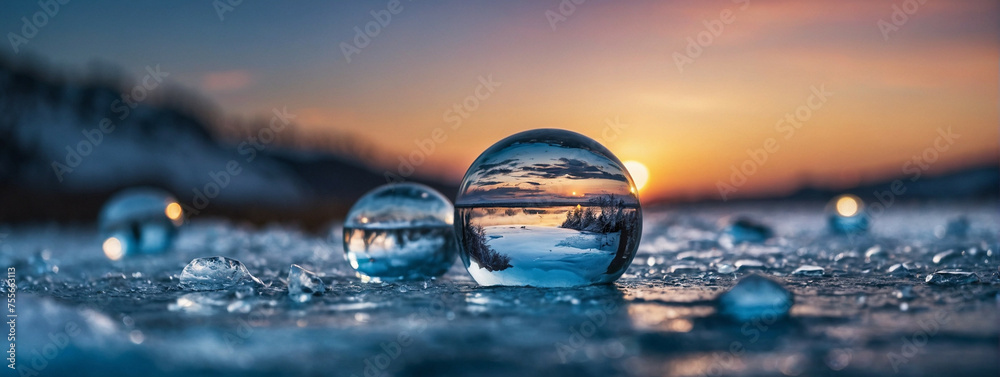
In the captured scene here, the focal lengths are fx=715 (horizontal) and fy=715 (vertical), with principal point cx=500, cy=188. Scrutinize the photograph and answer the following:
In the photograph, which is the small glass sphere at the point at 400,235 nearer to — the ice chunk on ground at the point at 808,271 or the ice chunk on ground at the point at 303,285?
the ice chunk on ground at the point at 303,285

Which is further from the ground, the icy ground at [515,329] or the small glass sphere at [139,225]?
the small glass sphere at [139,225]

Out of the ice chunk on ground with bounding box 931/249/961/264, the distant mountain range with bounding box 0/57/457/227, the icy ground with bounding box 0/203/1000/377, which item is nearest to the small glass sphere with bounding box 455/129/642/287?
the icy ground with bounding box 0/203/1000/377

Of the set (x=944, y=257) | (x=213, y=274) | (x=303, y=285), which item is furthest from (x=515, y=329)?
(x=944, y=257)

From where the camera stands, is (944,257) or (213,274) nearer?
(213,274)

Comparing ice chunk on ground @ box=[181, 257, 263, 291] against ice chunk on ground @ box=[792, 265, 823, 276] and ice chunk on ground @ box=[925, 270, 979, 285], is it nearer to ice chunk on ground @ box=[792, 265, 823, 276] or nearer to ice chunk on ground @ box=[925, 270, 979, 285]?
ice chunk on ground @ box=[792, 265, 823, 276]

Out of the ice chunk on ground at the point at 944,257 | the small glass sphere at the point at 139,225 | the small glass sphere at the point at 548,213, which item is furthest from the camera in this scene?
the small glass sphere at the point at 139,225

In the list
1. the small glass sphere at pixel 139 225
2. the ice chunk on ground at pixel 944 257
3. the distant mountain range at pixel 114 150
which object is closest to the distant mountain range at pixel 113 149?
the distant mountain range at pixel 114 150

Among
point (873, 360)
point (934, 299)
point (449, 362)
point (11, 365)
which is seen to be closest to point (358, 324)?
point (449, 362)

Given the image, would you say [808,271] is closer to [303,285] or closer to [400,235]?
[400,235]
